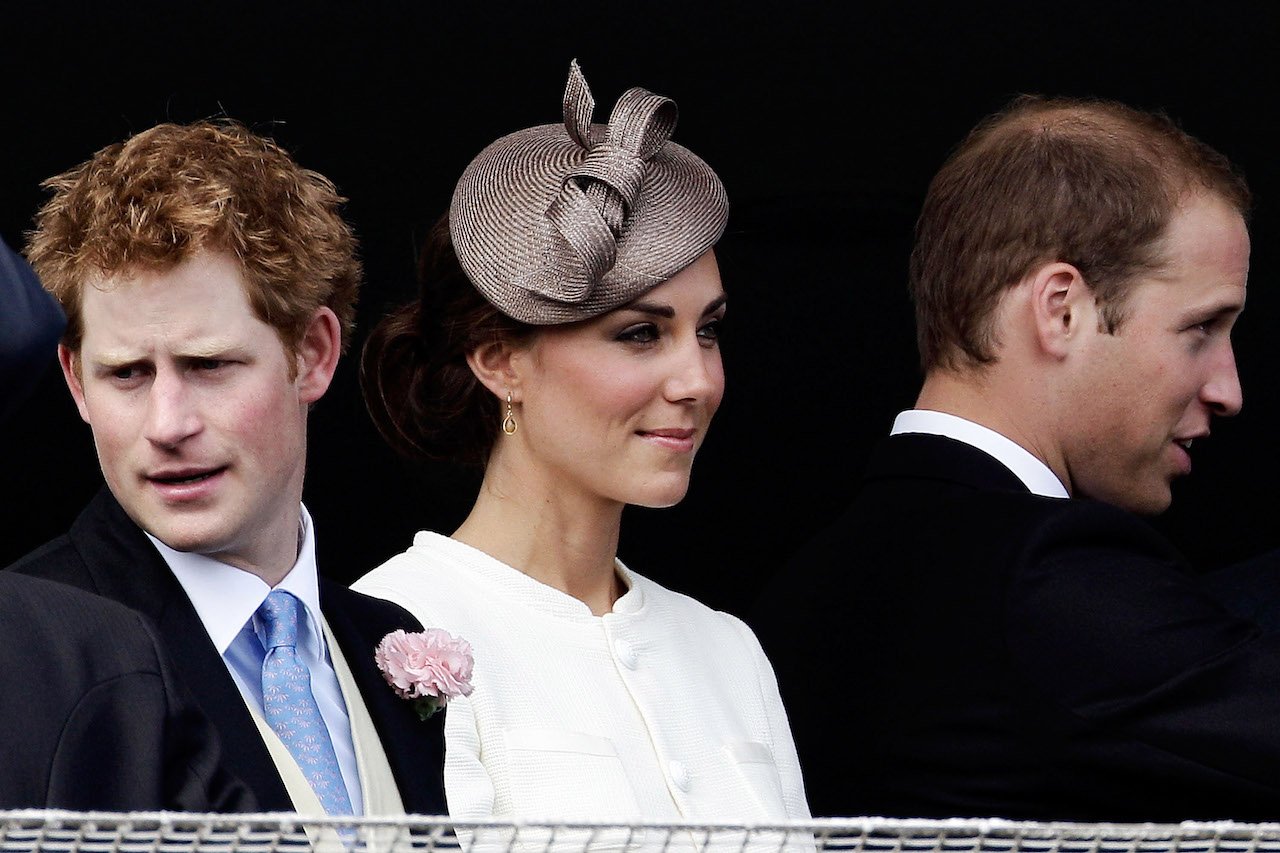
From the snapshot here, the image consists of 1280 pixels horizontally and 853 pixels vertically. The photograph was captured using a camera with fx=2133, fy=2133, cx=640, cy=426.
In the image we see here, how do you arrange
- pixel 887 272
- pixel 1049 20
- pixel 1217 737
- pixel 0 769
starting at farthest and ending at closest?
pixel 887 272, pixel 1049 20, pixel 1217 737, pixel 0 769

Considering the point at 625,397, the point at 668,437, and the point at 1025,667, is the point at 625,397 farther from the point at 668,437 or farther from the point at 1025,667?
the point at 1025,667

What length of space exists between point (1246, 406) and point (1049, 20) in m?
1.10

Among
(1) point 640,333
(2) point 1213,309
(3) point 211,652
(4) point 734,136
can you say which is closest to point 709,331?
(1) point 640,333

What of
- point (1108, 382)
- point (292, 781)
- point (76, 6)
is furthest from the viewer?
point (76, 6)

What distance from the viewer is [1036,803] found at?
2.78 meters

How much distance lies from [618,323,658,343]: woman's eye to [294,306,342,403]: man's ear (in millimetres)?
468

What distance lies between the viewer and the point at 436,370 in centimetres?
320

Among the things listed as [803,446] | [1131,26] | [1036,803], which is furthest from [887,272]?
Answer: [1036,803]

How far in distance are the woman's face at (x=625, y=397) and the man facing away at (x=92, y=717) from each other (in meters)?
1.03

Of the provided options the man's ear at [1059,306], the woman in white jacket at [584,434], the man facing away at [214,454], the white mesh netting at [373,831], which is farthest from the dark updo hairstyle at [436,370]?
the white mesh netting at [373,831]

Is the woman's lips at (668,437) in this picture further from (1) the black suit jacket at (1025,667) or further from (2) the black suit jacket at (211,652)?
(2) the black suit jacket at (211,652)

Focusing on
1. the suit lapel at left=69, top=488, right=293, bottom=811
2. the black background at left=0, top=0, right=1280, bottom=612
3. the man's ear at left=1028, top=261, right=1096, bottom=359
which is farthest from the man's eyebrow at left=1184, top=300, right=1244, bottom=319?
the black background at left=0, top=0, right=1280, bottom=612

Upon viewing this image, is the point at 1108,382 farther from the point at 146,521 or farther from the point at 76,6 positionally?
the point at 76,6

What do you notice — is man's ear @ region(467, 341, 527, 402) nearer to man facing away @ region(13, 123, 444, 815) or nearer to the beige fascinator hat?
the beige fascinator hat
